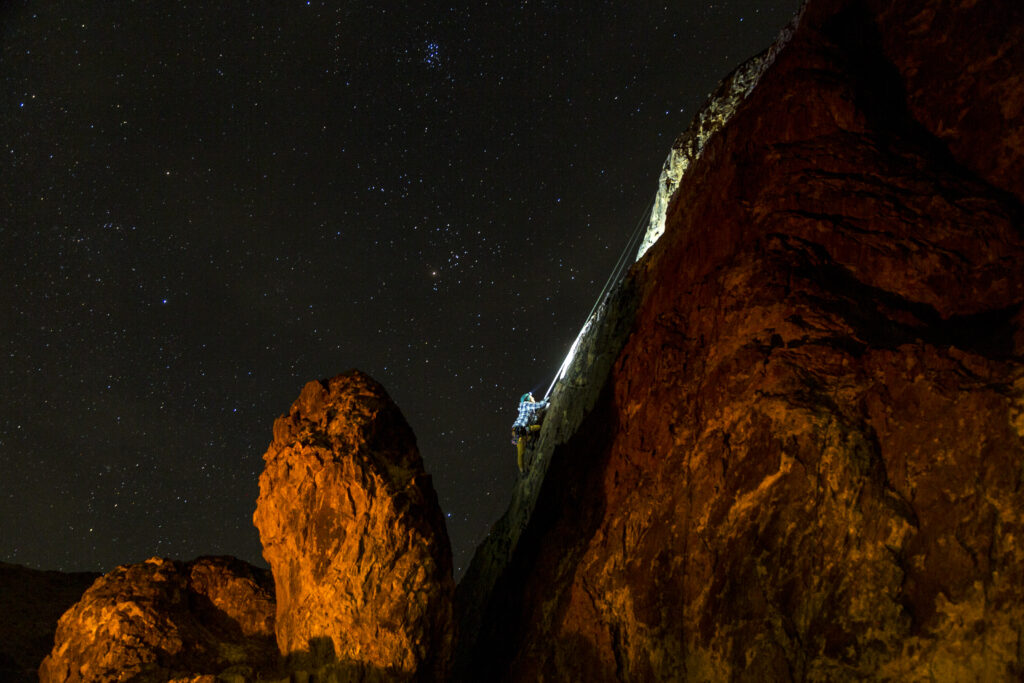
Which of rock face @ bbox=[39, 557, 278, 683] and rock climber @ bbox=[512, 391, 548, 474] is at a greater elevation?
rock climber @ bbox=[512, 391, 548, 474]

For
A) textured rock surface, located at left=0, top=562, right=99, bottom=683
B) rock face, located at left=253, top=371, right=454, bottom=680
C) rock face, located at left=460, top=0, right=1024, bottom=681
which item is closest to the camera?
rock face, located at left=460, top=0, right=1024, bottom=681

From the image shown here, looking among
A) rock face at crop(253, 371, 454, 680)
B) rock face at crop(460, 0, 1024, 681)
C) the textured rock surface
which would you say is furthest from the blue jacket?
the textured rock surface

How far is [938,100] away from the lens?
17.7 meters

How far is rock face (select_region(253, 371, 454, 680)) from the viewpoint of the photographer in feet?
44.8

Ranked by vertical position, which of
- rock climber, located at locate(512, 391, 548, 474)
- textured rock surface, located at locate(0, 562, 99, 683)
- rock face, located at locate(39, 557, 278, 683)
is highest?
rock climber, located at locate(512, 391, 548, 474)

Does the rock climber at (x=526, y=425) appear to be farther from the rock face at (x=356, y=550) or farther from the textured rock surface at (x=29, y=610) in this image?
the textured rock surface at (x=29, y=610)

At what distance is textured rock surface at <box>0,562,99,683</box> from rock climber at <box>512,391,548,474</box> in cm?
1653

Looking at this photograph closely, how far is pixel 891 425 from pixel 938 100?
9737 mm


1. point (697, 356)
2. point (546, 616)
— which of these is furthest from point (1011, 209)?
point (546, 616)

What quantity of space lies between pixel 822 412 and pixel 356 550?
8812 mm

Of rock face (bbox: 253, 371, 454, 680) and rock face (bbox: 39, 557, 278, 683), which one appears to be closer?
rock face (bbox: 253, 371, 454, 680)

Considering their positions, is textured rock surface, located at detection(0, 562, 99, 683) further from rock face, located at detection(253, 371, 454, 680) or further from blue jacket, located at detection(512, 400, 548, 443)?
blue jacket, located at detection(512, 400, 548, 443)

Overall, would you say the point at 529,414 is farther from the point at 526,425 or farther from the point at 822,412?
the point at 822,412

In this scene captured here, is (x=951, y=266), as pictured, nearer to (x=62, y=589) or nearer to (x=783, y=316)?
(x=783, y=316)
